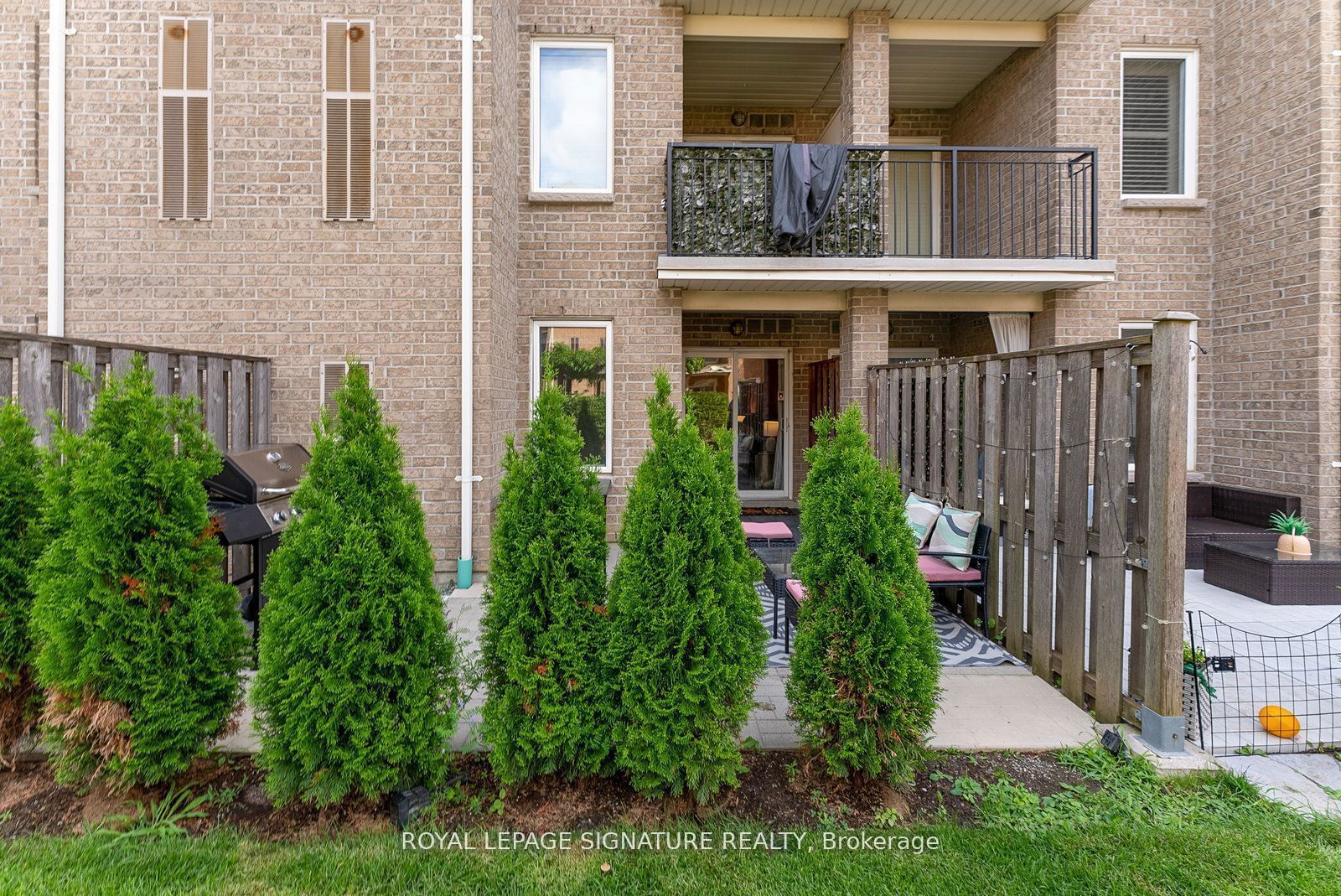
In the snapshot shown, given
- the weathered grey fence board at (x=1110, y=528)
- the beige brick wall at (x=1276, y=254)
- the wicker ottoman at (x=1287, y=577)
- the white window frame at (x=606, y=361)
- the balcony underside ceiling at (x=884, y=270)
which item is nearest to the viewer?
the weathered grey fence board at (x=1110, y=528)

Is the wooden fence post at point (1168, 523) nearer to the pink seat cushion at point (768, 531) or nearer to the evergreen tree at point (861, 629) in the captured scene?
the evergreen tree at point (861, 629)

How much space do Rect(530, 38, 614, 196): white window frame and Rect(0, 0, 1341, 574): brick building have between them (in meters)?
0.04

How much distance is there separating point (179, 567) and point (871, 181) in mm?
7505

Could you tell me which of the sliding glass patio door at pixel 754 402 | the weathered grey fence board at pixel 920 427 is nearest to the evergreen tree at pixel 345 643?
the weathered grey fence board at pixel 920 427

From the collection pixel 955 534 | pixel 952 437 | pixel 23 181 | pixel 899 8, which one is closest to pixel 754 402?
pixel 952 437

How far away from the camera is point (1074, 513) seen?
3768 mm

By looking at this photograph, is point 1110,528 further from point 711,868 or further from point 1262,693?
point 711,868

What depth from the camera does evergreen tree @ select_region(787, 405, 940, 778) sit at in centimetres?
275

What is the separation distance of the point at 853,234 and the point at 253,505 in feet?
21.5

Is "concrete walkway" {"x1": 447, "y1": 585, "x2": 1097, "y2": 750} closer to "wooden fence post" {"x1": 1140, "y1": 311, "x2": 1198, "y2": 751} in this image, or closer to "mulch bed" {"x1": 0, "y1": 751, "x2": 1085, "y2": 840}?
"mulch bed" {"x1": 0, "y1": 751, "x2": 1085, "y2": 840}

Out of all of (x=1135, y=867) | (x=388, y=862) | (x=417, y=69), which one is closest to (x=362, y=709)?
(x=388, y=862)

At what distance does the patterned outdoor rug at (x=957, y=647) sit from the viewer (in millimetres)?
4426

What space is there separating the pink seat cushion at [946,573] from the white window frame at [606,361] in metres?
3.96

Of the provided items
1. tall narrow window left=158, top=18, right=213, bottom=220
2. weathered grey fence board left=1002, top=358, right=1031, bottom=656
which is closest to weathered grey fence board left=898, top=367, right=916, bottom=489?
weathered grey fence board left=1002, top=358, right=1031, bottom=656
